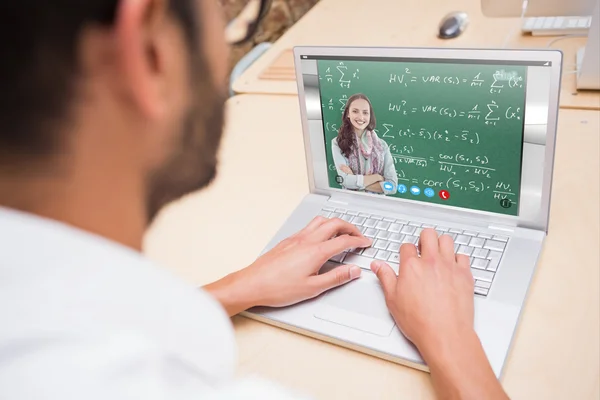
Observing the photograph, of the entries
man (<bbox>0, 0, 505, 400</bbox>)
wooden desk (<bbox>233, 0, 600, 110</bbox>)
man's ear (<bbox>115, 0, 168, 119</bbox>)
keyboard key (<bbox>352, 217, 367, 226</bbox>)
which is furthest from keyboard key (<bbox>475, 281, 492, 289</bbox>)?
wooden desk (<bbox>233, 0, 600, 110</bbox>)

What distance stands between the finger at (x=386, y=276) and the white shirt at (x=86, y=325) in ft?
1.11

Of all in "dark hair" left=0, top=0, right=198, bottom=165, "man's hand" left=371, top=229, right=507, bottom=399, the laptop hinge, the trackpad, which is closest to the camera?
"dark hair" left=0, top=0, right=198, bottom=165

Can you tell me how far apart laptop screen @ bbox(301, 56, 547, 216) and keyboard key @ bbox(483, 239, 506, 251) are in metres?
0.05

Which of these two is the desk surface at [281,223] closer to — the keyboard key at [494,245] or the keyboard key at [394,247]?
the keyboard key at [494,245]

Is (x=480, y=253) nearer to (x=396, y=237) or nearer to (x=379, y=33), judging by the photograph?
(x=396, y=237)

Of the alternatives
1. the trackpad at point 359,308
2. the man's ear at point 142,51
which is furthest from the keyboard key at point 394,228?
the man's ear at point 142,51

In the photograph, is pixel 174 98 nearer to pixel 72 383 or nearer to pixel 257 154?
pixel 72 383

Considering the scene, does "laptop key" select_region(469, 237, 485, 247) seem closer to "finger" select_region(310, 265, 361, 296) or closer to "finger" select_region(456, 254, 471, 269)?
"finger" select_region(456, 254, 471, 269)

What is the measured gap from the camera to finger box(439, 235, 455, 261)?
0.77m

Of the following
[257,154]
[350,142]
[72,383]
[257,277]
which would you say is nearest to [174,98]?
[72,383]

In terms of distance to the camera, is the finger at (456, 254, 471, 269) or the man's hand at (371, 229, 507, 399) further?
the finger at (456, 254, 471, 269)

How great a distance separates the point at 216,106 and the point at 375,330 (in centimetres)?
38

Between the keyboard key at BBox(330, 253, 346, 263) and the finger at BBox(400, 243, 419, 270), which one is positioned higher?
the finger at BBox(400, 243, 419, 270)

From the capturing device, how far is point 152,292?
16.3 inches
